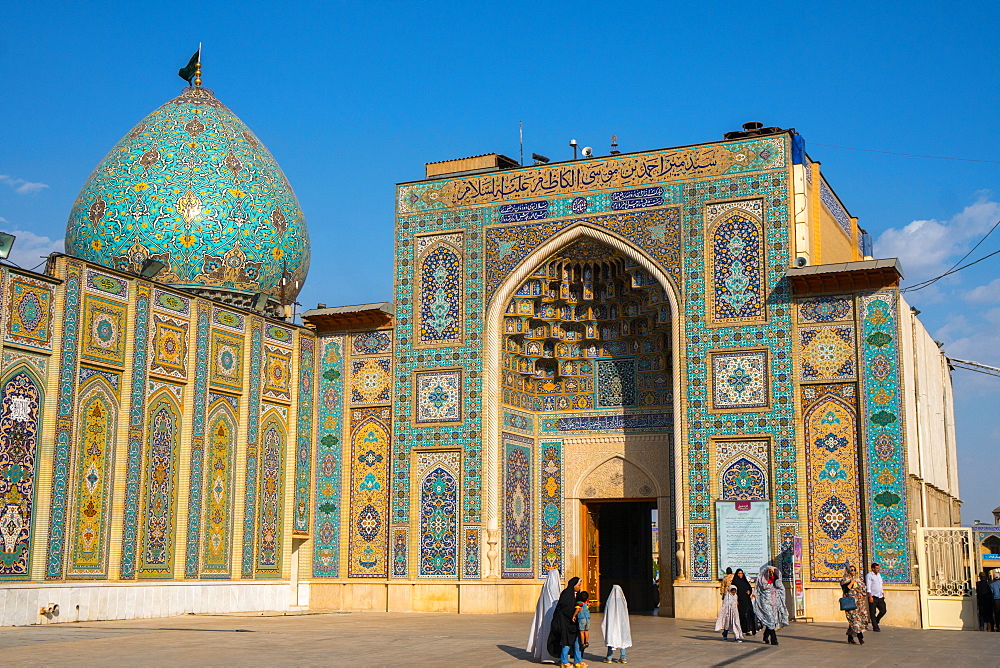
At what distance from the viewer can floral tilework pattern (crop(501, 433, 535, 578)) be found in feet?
57.5

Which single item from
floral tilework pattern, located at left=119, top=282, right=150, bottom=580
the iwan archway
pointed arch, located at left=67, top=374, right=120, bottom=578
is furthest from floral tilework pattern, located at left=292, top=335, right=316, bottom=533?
pointed arch, located at left=67, top=374, right=120, bottom=578

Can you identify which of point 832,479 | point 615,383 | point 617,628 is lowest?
point 617,628

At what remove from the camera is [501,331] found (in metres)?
18.0

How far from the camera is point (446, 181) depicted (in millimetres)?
18516

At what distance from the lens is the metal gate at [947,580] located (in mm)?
14625

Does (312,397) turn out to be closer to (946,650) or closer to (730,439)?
(730,439)

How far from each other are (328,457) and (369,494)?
2.97 ft

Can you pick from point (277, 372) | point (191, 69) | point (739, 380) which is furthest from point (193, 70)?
point (739, 380)

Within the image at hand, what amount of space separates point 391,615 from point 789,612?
548cm

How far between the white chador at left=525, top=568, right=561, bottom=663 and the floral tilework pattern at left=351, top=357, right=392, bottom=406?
26.0ft

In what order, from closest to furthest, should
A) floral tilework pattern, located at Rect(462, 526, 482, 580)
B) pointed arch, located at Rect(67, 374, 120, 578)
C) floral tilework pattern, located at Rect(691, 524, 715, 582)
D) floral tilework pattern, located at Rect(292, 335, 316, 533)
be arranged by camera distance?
pointed arch, located at Rect(67, 374, 120, 578) < floral tilework pattern, located at Rect(691, 524, 715, 582) < floral tilework pattern, located at Rect(462, 526, 482, 580) < floral tilework pattern, located at Rect(292, 335, 316, 533)

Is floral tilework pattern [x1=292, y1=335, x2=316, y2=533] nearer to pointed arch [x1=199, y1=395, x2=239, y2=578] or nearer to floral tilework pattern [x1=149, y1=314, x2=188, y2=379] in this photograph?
pointed arch [x1=199, y1=395, x2=239, y2=578]

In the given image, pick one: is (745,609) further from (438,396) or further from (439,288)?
(439,288)

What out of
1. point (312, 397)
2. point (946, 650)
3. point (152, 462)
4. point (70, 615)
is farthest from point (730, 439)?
point (70, 615)
